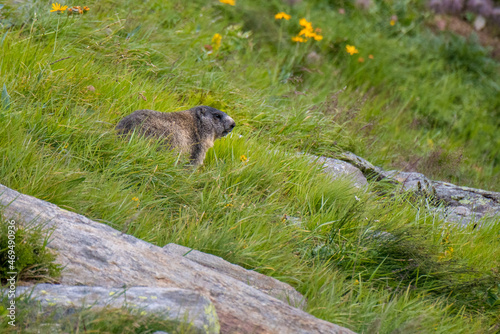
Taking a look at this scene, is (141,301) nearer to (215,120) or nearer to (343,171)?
(215,120)

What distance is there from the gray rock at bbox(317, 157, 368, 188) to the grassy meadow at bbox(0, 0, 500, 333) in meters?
0.21

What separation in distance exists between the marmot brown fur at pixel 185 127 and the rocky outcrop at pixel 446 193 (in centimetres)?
177

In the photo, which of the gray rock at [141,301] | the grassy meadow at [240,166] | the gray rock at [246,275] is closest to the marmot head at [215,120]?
the grassy meadow at [240,166]

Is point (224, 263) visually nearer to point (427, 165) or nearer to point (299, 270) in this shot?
point (299, 270)

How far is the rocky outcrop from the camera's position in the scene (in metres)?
5.61

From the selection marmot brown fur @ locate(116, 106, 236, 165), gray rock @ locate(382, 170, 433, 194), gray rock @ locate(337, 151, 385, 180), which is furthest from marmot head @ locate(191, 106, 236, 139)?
gray rock @ locate(382, 170, 433, 194)

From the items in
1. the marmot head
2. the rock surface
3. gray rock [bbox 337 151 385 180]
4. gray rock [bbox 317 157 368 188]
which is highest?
the rock surface

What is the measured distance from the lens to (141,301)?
8.32 feet

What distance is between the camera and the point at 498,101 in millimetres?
10430

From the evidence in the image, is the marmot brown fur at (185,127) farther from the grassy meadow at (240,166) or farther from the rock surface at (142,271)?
the rock surface at (142,271)

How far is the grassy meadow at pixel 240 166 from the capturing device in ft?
12.2

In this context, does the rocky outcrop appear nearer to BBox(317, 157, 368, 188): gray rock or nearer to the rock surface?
BBox(317, 157, 368, 188): gray rock

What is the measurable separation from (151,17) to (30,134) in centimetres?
377

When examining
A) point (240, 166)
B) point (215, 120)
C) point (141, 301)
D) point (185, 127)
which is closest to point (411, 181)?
point (240, 166)
